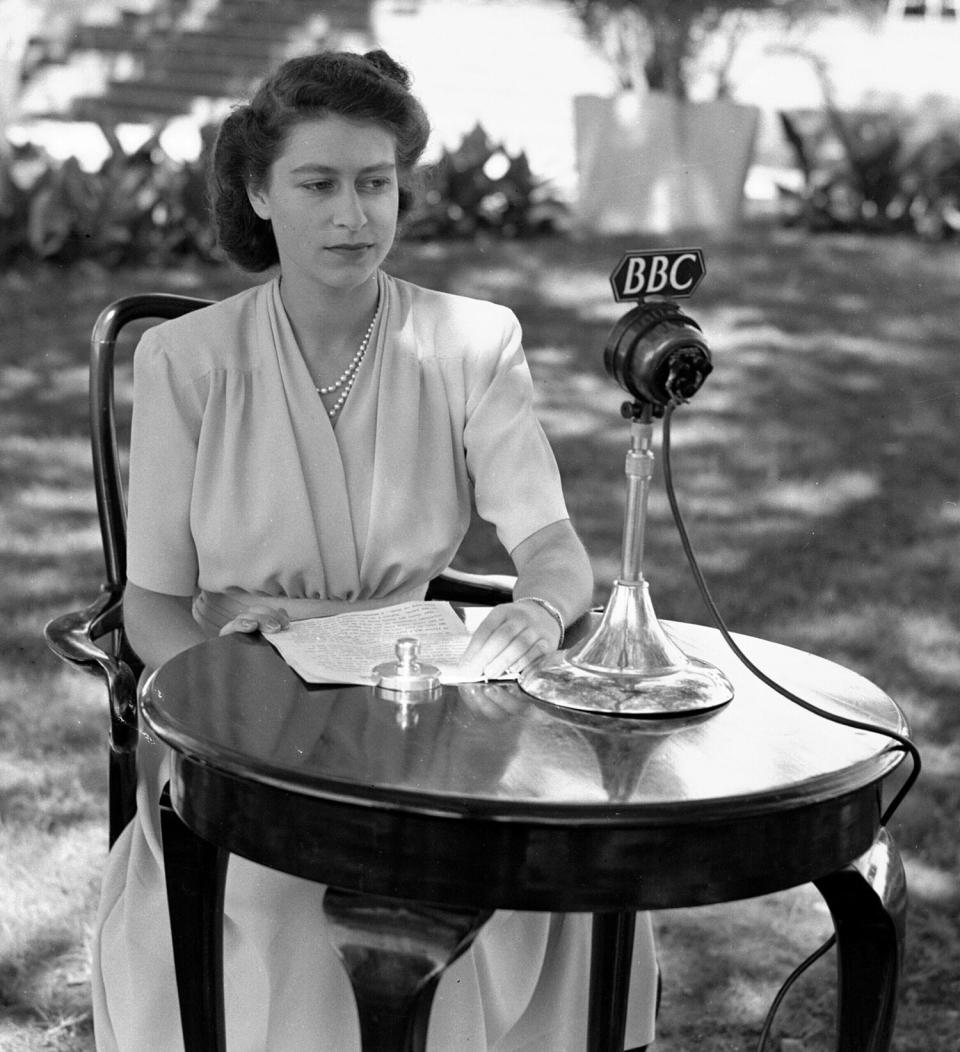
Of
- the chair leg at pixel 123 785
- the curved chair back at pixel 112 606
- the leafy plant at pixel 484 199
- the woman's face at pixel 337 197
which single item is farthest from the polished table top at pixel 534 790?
the leafy plant at pixel 484 199

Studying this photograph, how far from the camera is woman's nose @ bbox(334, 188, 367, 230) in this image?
7.67 ft

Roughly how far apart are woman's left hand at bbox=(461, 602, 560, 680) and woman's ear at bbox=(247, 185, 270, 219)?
78 cm

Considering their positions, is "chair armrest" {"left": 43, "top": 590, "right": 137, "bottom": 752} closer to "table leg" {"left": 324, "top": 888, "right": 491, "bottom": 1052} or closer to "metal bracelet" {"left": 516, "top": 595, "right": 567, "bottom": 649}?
"metal bracelet" {"left": 516, "top": 595, "right": 567, "bottom": 649}

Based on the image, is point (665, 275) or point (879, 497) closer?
point (665, 275)

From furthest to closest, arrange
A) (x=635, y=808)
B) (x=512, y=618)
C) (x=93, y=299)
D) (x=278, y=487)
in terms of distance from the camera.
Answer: (x=93, y=299), (x=278, y=487), (x=512, y=618), (x=635, y=808)

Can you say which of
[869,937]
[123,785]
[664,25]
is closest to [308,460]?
[123,785]

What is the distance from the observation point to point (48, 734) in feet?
12.9

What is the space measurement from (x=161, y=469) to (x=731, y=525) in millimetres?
3233

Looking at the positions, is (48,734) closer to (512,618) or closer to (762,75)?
(512,618)

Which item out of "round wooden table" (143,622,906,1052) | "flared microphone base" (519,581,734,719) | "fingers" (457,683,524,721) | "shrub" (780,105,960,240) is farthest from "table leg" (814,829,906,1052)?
"shrub" (780,105,960,240)

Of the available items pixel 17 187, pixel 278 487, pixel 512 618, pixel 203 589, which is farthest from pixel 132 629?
pixel 17 187

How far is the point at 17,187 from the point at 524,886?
265 inches

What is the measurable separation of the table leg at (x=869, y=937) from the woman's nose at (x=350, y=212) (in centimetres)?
110

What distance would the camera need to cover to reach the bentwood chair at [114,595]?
241 cm
